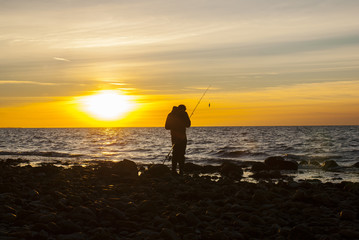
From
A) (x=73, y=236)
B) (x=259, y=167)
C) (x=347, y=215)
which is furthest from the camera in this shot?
(x=259, y=167)

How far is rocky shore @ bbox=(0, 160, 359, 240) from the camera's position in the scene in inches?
228

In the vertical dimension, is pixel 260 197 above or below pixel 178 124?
below

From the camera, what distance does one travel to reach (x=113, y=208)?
698 centimetres

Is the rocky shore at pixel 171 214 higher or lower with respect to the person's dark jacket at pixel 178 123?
lower

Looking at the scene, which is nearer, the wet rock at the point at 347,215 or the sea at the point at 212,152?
the wet rock at the point at 347,215

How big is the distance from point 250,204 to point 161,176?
5257 millimetres

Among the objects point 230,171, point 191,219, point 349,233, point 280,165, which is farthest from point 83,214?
point 280,165

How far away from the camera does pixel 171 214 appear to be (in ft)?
22.7

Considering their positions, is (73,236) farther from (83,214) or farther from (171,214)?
(171,214)

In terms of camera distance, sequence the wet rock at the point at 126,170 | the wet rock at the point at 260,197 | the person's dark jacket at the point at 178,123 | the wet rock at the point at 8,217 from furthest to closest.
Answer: the wet rock at the point at 126,170 < the person's dark jacket at the point at 178,123 < the wet rock at the point at 260,197 < the wet rock at the point at 8,217

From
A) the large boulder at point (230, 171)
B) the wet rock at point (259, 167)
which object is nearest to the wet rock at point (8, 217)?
the large boulder at point (230, 171)

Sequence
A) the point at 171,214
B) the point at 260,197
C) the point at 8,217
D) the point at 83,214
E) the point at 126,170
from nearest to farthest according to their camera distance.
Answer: the point at 8,217 → the point at 83,214 → the point at 171,214 → the point at 260,197 → the point at 126,170

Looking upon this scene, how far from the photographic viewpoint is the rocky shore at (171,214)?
19.0 feet

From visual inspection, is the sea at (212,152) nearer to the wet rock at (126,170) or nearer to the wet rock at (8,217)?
the wet rock at (126,170)
